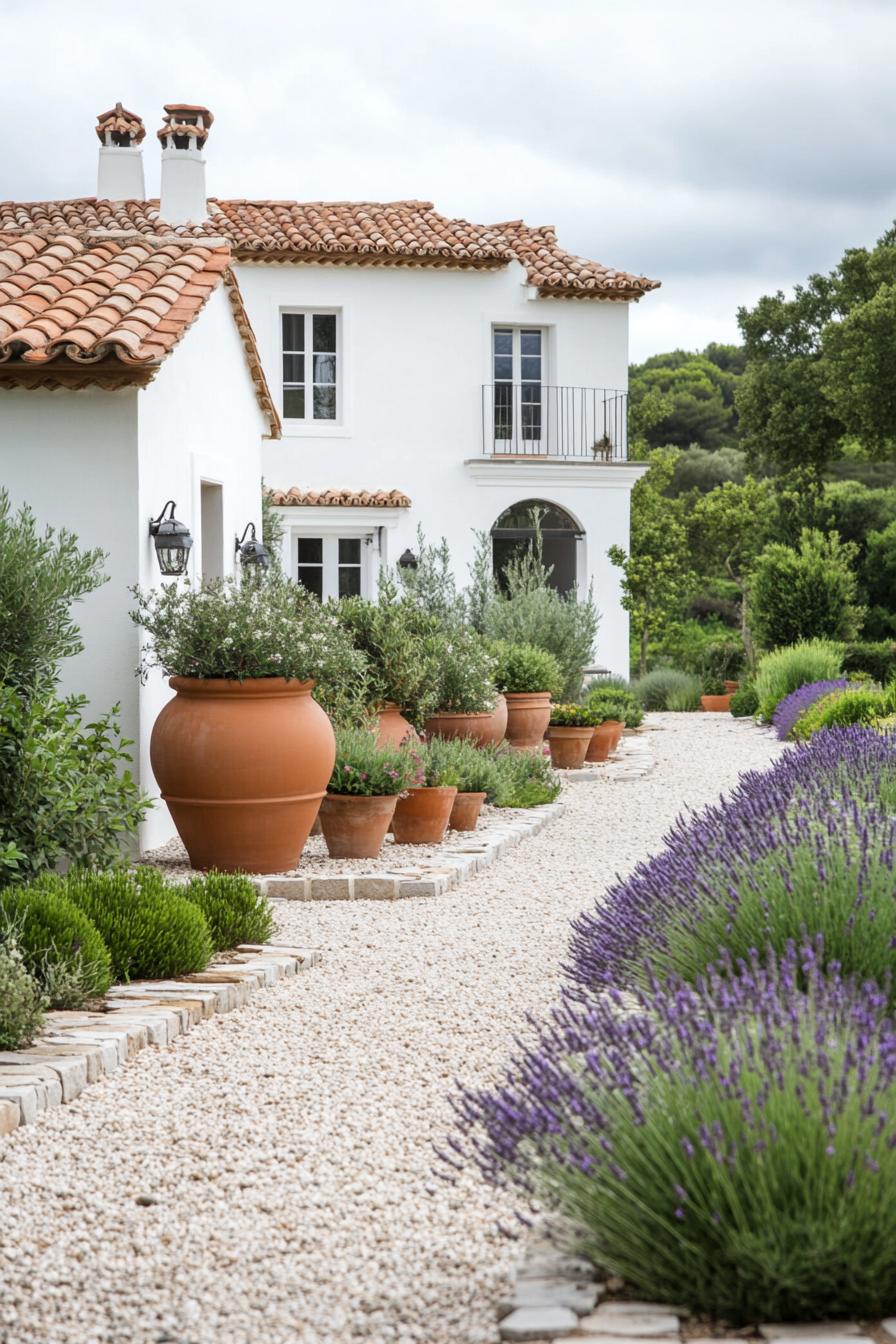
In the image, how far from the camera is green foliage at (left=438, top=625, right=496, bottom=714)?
10.9 m

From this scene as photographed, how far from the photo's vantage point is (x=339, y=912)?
7074 millimetres

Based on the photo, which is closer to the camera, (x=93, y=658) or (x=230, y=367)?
(x=93, y=658)

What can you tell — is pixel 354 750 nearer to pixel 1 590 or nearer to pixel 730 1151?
pixel 1 590

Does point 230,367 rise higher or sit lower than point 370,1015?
higher

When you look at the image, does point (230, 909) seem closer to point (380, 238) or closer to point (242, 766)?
point (242, 766)

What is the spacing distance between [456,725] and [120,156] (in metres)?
9.79

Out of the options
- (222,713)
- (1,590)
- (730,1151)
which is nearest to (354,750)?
(222,713)

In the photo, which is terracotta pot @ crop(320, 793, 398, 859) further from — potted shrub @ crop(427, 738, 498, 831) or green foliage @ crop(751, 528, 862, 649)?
green foliage @ crop(751, 528, 862, 649)

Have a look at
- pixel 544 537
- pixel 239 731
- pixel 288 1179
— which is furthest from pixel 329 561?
pixel 288 1179

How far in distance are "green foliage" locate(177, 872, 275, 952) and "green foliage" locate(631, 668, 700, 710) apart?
1662cm

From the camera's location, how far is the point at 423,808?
8836 mm

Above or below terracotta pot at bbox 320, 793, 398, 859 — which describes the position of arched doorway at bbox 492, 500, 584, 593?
above

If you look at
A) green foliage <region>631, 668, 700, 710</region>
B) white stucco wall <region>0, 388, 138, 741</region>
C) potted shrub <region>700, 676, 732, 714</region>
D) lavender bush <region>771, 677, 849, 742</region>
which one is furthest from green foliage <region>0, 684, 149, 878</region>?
green foliage <region>631, 668, 700, 710</region>

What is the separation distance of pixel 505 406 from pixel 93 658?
14.1 meters
